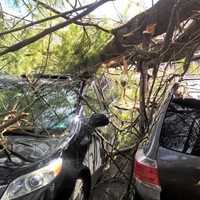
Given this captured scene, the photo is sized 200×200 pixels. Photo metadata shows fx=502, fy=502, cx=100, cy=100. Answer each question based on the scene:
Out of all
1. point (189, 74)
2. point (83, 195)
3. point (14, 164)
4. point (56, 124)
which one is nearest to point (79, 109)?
point (56, 124)

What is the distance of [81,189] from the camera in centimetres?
509

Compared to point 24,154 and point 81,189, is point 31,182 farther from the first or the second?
point 81,189

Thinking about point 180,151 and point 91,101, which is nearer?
point 180,151

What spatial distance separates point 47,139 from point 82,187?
2.24 feet

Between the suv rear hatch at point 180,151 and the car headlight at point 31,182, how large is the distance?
112 centimetres

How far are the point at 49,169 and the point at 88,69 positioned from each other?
1.84m

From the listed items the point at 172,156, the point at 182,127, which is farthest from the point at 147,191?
the point at 182,127

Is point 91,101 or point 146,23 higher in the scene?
point 146,23

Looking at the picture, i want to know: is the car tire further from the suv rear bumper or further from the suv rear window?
the suv rear window

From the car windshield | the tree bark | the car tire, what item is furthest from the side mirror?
the tree bark

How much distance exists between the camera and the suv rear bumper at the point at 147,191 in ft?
11.6

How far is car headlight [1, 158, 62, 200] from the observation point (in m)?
4.02

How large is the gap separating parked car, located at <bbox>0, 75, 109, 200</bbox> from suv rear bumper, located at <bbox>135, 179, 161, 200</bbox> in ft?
2.92

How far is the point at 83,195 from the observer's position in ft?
17.1
